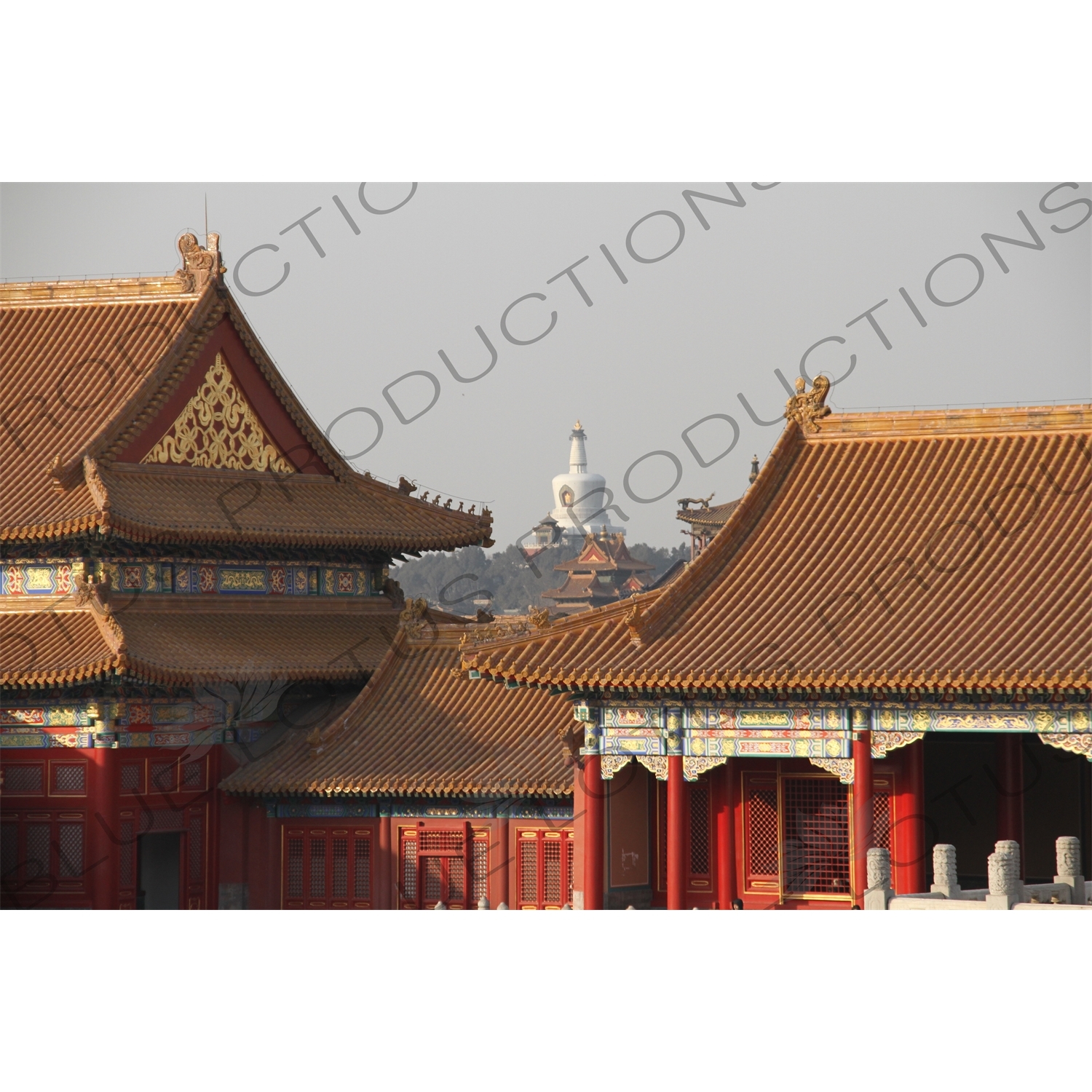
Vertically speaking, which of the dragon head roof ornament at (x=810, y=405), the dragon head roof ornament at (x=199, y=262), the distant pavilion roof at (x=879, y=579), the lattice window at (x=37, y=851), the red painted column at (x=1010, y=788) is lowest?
the lattice window at (x=37, y=851)

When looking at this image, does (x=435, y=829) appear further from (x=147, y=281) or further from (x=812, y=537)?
(x=147, y=281)

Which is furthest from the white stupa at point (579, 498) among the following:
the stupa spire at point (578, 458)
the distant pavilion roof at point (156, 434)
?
the distant pavilion roof at point (156, 434)

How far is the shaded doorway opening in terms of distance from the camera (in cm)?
3284

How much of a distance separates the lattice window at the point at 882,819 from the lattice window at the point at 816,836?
417mm

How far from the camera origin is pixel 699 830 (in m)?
28.3

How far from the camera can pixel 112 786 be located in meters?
30.9

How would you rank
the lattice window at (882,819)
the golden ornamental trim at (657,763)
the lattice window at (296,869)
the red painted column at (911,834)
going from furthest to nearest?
the lattice window at (296,869), the golden ornamental trim at (657,763), the lattice window at (882,819), the red painted column at (911,834)

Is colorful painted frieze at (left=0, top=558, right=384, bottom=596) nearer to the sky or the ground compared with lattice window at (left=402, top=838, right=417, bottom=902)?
nearer to the sky

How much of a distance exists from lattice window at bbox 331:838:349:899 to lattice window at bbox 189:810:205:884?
2.08 metres

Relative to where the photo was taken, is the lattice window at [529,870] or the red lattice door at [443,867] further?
the red lattice door at [443,867]

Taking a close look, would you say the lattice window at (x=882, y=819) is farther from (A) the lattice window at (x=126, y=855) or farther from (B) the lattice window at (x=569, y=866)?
(A) the lattice window at (x=126, y=855)

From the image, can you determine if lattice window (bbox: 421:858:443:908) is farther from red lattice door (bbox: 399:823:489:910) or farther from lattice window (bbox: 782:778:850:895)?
lattice window (bbox: 782:778:850:895)

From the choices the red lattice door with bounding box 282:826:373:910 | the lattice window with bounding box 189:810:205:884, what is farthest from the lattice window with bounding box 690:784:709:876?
the lattice window with bounding box 189:810:205:884

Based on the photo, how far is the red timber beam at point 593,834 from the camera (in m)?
27.8
